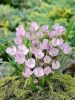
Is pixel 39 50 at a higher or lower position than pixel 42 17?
higher

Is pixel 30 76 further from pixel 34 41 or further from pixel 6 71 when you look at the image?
pixel 6 71

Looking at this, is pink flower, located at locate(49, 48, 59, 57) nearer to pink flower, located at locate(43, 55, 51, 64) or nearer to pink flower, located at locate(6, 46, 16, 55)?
pink flower, located at locate(43, 55, 51, 64)

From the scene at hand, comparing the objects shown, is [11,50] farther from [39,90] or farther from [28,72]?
[39,90]

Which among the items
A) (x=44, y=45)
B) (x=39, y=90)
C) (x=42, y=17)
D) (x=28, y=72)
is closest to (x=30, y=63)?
(x=28, y=72)

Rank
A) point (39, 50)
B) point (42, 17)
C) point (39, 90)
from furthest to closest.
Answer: point (42, 17), point (39, 90), point (39, 50)

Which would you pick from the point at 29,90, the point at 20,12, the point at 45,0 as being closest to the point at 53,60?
the point at 29,90

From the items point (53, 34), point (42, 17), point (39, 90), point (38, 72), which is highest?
point (53, 34)

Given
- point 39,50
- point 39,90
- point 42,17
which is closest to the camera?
point 39,50

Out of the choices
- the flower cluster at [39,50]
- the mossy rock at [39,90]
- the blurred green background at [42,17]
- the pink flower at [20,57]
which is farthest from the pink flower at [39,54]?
the blurred green background at [42,17]
